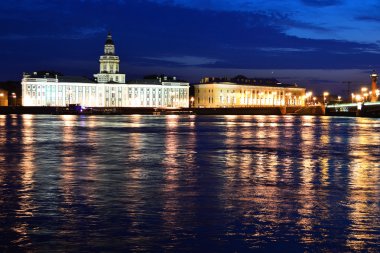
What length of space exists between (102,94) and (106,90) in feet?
5.42

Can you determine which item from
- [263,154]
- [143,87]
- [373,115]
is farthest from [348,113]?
[263,154]

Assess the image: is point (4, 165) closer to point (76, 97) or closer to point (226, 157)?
point (226, 157)

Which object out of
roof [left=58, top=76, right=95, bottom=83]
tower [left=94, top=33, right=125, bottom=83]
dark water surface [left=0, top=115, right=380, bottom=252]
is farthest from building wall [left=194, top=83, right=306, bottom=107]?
dark water surface [left=0, top=115, right=380, bottom=252]

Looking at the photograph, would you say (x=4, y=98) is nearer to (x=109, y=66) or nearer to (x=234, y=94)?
(x=109, y=66)

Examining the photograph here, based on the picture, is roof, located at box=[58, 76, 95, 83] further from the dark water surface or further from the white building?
the dark water surface

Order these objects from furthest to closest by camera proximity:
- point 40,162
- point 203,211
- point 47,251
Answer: point 40,162 < point 203,211 < point 47,251

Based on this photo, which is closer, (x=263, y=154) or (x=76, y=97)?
(x=263, y=154)

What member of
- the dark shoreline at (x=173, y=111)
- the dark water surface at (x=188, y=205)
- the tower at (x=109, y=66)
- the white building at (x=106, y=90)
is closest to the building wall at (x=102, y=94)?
the white building at (x=106, y=90)

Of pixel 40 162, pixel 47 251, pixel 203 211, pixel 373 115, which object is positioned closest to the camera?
pixel 47 251

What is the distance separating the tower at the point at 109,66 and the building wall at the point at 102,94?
3.28 meters

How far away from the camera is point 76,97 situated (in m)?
183

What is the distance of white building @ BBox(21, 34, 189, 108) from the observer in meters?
177

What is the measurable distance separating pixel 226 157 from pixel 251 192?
10076mm

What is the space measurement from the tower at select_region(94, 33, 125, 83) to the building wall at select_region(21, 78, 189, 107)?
3283 mm
